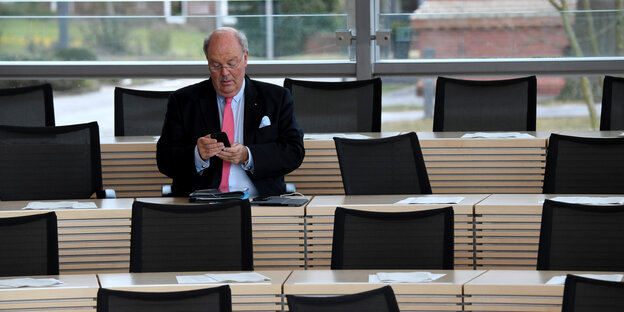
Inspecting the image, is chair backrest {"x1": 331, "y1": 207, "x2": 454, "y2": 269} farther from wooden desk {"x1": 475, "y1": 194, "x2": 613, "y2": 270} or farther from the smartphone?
the smartphone

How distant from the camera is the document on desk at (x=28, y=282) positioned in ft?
11.7

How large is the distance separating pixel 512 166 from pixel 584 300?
109 inches

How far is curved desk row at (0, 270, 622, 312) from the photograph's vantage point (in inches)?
133

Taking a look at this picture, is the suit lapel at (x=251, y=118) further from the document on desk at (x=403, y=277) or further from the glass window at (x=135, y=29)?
the glass window at (x=135, y=29)

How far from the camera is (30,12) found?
864 centimetres

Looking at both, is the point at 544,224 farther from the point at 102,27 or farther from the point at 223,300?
the point at 102,27

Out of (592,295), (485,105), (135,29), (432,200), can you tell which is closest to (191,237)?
(432,200)


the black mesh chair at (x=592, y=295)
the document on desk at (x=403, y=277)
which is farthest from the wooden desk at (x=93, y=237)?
the black mesh chair at (x=592, y=295)

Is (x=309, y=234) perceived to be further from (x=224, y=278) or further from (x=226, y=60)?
(x=226, y=60)

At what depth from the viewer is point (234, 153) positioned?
5016 millimetres

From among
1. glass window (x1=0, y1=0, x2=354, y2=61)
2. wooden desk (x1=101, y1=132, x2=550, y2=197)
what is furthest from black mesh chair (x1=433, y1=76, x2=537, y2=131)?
glass window (x1=0, y1=0, x2=354, y2=61)

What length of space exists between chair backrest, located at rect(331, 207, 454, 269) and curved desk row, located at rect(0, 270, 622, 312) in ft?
0.93

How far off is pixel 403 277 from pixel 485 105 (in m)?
3.05

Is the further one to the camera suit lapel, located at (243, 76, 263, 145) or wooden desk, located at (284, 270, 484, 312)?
suit lapel, located at (243, 76, 263, 145)
